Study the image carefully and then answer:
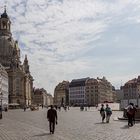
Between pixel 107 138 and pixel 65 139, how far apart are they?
6.24 ft

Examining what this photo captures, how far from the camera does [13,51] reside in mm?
180625

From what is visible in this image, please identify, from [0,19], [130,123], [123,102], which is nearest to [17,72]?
[0,19]

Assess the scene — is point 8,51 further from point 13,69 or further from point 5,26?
point 5,26

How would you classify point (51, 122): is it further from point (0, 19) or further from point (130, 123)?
point (0, 19)

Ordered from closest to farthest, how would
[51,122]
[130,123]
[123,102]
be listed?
[51,122] → [130,123] → [123,102]

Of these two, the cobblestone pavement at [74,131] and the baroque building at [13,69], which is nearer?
the cobblestone pavement at [74,131]

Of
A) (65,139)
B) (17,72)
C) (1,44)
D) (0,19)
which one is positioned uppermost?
(0,19)

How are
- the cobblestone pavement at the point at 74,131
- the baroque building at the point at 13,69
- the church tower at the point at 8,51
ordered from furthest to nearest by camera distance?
the church tower at the point at 8,51 < the baroque building at the point at 13,69 < the cobblestone pavement at the point at 74,131

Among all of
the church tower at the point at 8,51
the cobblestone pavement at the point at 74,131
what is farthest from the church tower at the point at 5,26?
the cobblestone pavement at the point at 74,131

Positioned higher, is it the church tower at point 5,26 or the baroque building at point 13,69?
the church tower at point 5,26

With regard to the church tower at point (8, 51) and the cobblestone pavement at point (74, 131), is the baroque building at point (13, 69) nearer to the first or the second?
the church tower at point (8, 51)

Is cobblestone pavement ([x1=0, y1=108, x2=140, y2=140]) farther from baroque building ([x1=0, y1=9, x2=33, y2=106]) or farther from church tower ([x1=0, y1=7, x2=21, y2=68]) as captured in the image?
church tower ([x1=0, y1=7, x2=21, y2=68])

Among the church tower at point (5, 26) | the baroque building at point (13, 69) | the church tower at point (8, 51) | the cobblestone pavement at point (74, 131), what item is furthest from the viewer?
the church tower at point (5, 26)

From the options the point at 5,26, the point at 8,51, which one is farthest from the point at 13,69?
the point at 5,26
